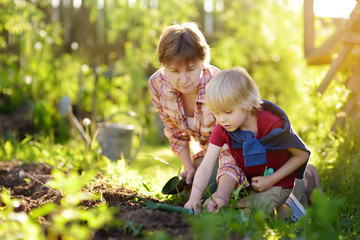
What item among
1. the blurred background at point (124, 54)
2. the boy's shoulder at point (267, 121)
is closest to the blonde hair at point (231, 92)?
the boy's shoulder at point (267, 121)

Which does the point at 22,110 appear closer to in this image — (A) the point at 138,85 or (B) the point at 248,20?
(A) the point at 138,85

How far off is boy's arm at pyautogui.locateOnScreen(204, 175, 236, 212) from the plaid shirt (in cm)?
13

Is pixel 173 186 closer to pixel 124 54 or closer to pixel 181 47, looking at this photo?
pixel 181 47

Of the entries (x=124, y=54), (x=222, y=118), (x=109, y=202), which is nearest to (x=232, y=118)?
(x=222, y=118)

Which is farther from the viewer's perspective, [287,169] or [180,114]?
[180,114]

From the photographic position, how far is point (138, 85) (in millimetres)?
6512

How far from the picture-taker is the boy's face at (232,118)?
2115 mm

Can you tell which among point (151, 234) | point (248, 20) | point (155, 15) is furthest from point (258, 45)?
point (151, 234)

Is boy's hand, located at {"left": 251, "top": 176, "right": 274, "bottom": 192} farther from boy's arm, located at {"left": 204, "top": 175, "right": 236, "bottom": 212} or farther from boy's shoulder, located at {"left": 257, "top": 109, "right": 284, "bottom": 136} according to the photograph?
boy's shoulder, located at {"left": 257, "top": 109, "right": 284, "bottom": 136}

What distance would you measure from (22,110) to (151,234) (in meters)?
4.34

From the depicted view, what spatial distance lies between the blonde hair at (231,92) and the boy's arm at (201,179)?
252mm

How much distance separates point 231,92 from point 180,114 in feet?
2.41

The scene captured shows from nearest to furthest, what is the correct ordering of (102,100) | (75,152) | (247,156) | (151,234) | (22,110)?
(151,234)
(247,156)
(75,152)
(22,110)
(102,100)

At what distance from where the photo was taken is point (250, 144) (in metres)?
2.18
